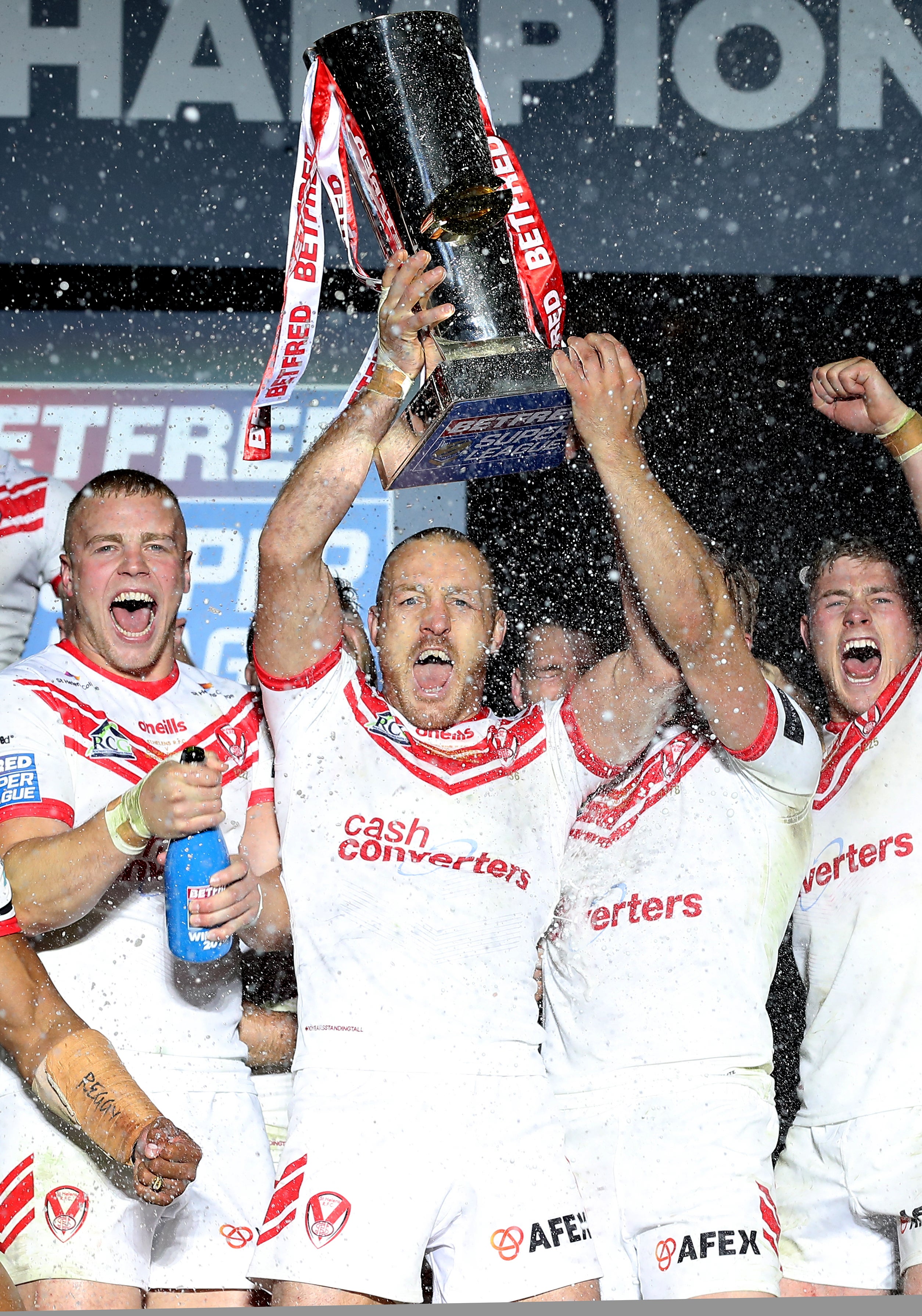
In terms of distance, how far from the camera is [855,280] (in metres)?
4.56

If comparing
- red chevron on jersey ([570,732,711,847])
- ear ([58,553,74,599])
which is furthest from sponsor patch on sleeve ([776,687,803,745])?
ear ([58,553,74,599])

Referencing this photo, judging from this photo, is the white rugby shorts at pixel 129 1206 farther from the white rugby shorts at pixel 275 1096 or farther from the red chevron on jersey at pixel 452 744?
the red chevron on jersey at pixel 452 744

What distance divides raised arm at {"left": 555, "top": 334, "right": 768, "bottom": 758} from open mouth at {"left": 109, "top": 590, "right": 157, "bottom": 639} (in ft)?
3.31

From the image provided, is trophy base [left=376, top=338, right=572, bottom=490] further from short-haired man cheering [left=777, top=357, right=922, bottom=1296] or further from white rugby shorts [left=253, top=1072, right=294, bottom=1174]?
white rugby shorts [left=253, top=1072, right=294, bottom=1174]

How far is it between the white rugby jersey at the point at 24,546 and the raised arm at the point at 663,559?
1596 mm

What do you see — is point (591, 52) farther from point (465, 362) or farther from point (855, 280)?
point (465, 362)

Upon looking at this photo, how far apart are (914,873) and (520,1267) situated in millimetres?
1132

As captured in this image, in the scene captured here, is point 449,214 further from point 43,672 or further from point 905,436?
point 43,672

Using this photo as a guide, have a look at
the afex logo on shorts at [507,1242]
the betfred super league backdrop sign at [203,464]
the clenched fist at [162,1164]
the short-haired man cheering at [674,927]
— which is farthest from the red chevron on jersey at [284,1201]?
the betfred super league backdrop sign at [203,464]

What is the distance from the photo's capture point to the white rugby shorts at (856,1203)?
108 inches

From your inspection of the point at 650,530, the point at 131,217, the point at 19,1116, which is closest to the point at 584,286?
the point at 131,217

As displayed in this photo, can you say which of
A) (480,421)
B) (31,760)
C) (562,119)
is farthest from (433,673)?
(562,119)

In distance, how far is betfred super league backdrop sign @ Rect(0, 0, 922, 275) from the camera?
4.61 metres

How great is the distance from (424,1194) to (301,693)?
0.95m
